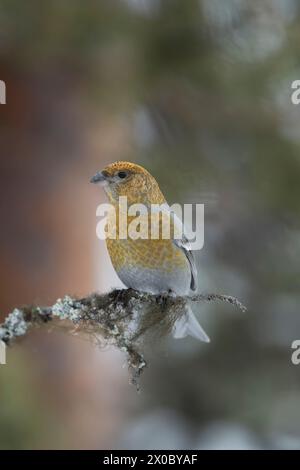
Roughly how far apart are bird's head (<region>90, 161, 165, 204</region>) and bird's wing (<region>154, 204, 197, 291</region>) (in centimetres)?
7

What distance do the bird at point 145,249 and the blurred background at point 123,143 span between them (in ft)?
1.98

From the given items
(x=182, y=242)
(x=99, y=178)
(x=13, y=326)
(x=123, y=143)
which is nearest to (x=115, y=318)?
(x=13, y=326)

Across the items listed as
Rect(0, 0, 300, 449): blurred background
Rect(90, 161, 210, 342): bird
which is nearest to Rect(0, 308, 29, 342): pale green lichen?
Rect(90, 161, 210, 342): bird

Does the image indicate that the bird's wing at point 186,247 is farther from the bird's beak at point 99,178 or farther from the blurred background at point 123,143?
the blurred background at point 123,143

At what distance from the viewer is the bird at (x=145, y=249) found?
161 centimetres

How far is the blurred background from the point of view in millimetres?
2846

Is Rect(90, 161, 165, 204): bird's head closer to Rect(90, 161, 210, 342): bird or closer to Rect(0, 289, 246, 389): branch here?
Rect(90, 161, 210, 342): bird

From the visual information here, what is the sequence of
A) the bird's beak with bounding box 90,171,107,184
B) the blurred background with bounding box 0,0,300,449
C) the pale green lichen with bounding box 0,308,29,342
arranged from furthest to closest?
the blurred background with bounding box 0,0,300,449, the bird's beak with bounding box 90,171,107,184, the pale green lichen with bounding box 0,308,29,342

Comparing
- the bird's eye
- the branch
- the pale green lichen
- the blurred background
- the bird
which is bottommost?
the pale green lichen

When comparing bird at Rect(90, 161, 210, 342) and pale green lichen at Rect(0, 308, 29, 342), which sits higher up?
bird at Rect(90, 161, 210, 342)

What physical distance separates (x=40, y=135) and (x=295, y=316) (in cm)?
208

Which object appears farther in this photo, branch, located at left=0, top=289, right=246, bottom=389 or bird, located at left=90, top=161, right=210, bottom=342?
bird, located at left=90, top=161, right=210, bottom=342

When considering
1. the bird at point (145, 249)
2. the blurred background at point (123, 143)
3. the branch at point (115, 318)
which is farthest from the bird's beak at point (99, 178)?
the blurred background at point (123, 143)

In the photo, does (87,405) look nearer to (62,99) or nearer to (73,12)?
(62,99)
